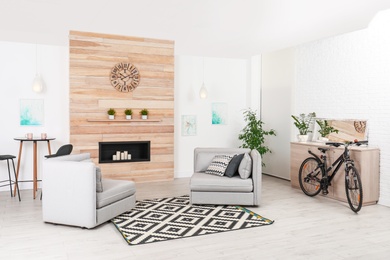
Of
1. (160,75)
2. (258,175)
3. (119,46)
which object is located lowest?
(258,175)

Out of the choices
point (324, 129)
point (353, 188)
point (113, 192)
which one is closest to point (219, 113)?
point (324, 129)

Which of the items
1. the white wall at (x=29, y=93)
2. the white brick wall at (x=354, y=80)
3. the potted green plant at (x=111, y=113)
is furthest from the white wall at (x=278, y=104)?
the white wall at (x=29, y=93)

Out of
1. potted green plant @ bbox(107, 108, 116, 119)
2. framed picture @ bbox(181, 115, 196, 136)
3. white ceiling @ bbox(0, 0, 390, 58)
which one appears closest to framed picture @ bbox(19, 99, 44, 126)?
white ceiling @ bbox(0, 0, 390, 58)

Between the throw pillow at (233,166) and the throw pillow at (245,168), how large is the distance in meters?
0.09

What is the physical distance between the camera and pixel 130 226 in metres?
4.36

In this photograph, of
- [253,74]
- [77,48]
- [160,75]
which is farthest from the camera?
[253,74]

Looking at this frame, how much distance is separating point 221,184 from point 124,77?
3.18 meters

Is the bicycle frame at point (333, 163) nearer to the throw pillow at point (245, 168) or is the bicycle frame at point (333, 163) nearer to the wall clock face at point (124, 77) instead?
the throw pillow at point (245, 168)

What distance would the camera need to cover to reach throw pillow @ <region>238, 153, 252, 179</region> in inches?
210

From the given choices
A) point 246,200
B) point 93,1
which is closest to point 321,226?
point 246,200

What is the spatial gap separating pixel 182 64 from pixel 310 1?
382cm

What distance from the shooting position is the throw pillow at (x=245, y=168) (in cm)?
534

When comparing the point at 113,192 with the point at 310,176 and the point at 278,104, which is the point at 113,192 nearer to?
the point at 310,176

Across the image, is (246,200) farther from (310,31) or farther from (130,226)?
(310,31)
